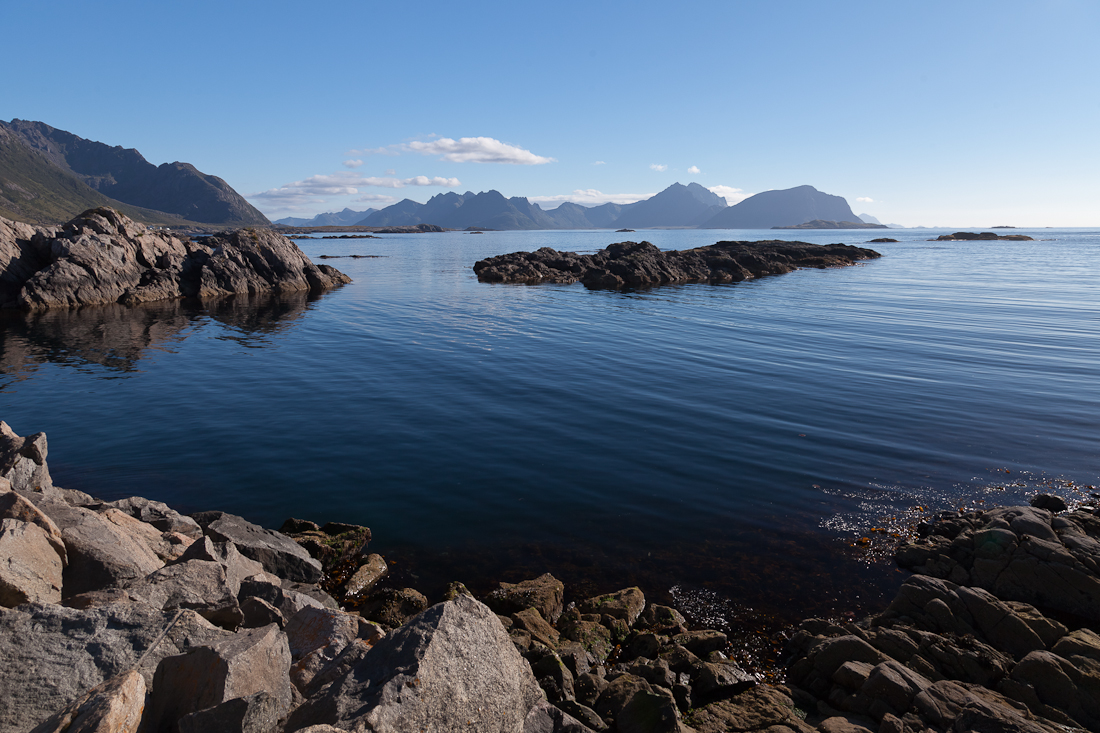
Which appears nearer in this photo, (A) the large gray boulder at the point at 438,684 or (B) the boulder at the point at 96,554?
(A) the large gray boulder at the point at 438,684

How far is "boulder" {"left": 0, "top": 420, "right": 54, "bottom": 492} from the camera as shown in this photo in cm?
1115

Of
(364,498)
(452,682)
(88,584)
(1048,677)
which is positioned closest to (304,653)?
(452,682)

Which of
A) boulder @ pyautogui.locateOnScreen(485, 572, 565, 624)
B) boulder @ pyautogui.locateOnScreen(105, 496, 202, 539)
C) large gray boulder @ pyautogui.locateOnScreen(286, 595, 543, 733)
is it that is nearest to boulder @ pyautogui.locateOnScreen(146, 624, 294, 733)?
large gray boulder @ pyautogui.locateOnScreen(286, 595, 543, 733)

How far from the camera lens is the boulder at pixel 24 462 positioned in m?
11.1

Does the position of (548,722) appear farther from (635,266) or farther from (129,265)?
(635,266)

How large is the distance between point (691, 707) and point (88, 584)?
9.03 m

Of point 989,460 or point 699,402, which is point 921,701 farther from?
point 699,402

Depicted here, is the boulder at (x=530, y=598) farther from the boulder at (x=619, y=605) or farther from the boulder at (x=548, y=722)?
the boulder at (x=548, y=722)

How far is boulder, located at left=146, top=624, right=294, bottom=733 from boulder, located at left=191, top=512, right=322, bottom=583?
5.46m

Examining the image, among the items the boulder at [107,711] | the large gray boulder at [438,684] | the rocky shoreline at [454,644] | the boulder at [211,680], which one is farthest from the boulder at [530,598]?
the boulder at [107,711]

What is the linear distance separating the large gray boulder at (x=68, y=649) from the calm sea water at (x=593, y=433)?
5661 millimetres

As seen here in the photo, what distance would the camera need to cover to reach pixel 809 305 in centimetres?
5138

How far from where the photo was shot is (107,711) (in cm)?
483

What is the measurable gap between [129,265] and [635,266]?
191ft
